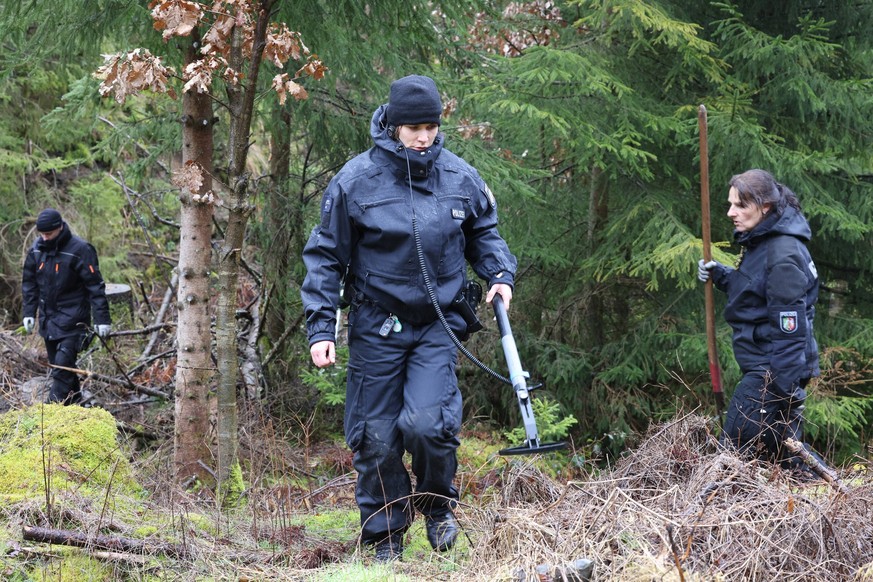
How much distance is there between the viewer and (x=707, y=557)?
3.35m

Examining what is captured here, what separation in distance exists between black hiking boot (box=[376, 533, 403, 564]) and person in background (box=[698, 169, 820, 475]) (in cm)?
190

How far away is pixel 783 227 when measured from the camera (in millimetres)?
4953

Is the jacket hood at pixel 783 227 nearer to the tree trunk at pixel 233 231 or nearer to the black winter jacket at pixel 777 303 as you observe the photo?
the black winter jacket at pixel 777 303

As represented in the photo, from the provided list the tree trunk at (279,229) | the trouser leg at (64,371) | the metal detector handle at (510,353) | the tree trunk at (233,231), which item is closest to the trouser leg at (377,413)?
the metal detector handle at (510,353)

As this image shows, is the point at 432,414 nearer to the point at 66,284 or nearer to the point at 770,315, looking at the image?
the point at 770,315

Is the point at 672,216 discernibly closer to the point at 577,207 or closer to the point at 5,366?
the point at 577,207

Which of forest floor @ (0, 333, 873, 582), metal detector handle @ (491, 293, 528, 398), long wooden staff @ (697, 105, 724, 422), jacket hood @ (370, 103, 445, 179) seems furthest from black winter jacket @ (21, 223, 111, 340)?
long wooden staff @ (697, 105, 724, 422)

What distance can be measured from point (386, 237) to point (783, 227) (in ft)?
7.85

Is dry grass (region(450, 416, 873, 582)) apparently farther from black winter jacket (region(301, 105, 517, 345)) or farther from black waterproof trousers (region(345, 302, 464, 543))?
black winter jacket (region(301, 105, 517, 345))

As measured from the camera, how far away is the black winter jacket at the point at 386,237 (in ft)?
13.6

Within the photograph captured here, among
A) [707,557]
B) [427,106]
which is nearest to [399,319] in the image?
[427,106]

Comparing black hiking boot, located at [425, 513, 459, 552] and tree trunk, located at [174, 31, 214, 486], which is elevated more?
tree trunk, located at [174, 31, 214, 486]

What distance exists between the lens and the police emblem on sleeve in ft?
15.8

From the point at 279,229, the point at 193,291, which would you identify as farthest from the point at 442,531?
the point at 279,229
